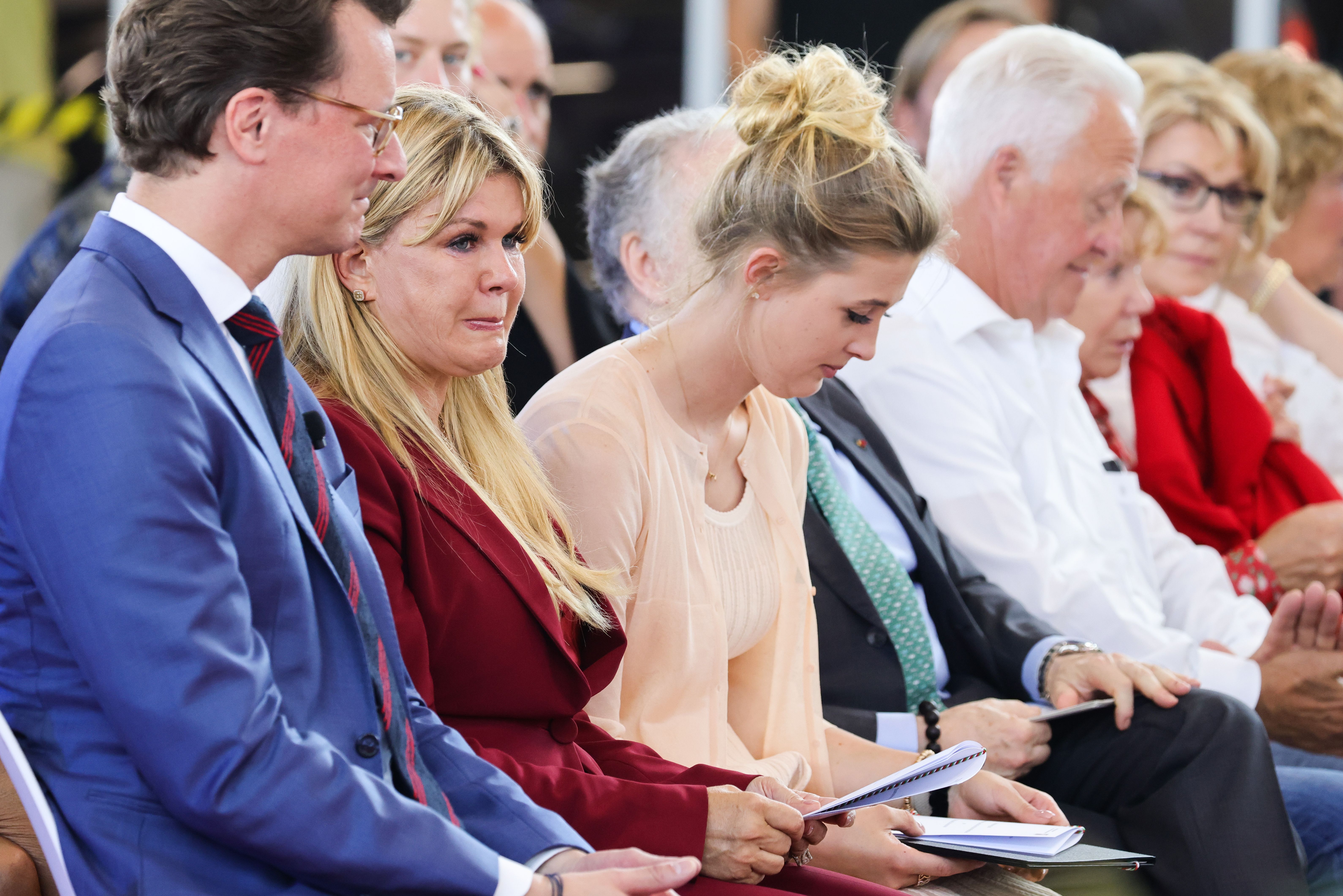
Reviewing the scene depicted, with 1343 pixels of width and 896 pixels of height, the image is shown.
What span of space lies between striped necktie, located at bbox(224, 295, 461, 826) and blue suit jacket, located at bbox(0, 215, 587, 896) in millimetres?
22

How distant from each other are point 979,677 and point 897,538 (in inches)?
11.0

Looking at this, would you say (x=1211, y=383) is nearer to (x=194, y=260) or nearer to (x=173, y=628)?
(x=194, y=260)

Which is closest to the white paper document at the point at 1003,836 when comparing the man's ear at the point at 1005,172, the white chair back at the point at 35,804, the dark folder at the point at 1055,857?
the dark folder at the point at 1055,857

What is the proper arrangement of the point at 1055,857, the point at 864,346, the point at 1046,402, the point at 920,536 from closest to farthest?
1. the point at 1055,857
2. the point at 864,346
3. the point at 920,536
4. the point at 1046,402

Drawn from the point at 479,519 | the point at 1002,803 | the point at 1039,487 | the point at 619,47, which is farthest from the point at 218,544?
the point at 619,47

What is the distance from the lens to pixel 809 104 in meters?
1.91

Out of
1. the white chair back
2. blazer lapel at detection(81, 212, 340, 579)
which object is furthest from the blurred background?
the white chair back

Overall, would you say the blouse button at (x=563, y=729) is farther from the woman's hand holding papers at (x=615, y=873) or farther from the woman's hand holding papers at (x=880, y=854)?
the woman's hand holding papers at (x=880, y=854)

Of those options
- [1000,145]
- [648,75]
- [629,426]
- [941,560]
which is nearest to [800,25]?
[648,75]

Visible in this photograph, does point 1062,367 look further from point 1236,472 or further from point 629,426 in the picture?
point 629,426

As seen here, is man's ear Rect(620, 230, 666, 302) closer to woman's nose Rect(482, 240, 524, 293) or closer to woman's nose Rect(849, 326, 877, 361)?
woman's nose Rect(849, 326, 877, 361)

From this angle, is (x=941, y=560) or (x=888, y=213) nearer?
(x=888, y=213)

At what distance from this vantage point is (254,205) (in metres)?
1.23

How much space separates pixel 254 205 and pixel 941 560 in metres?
1.48
